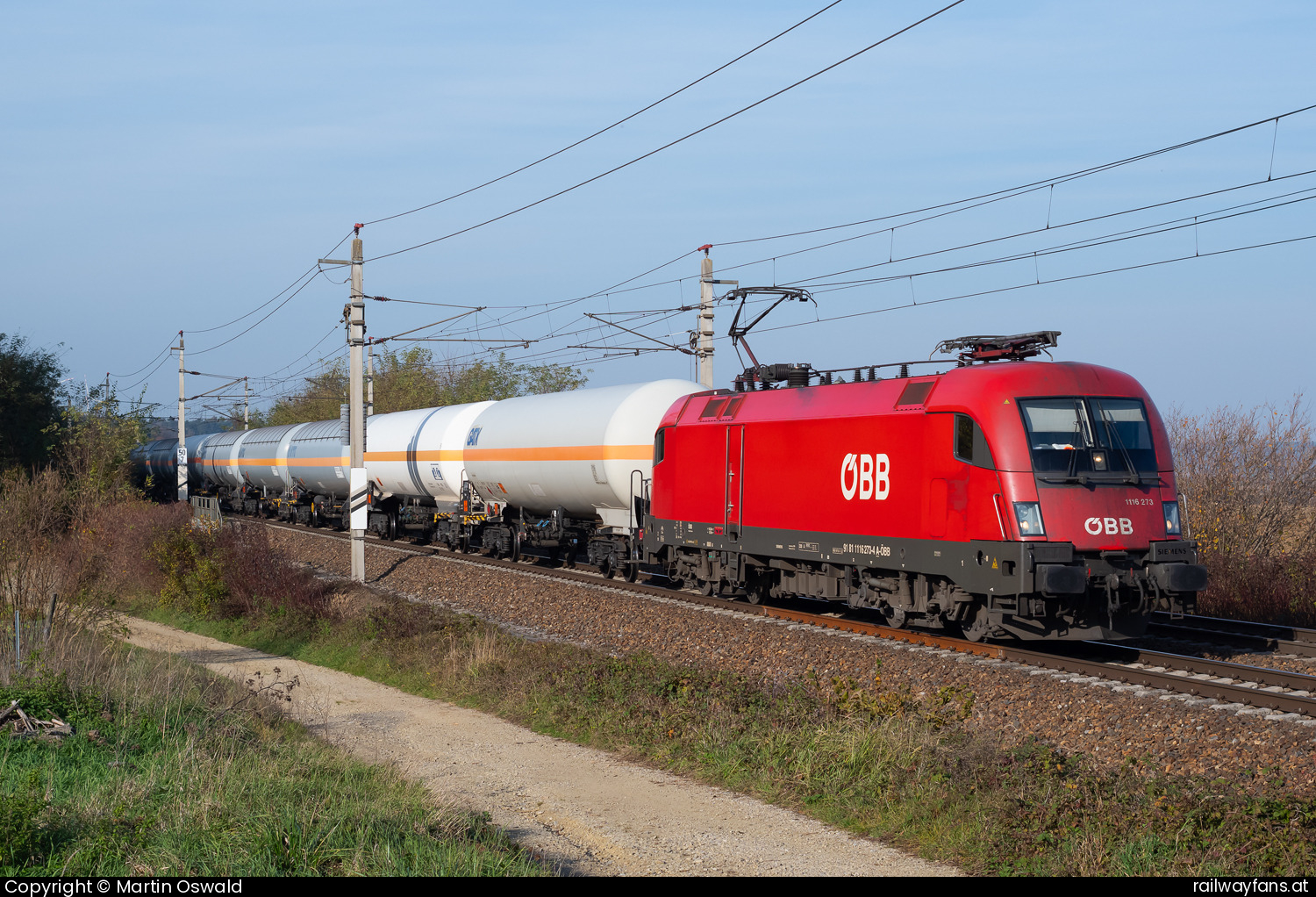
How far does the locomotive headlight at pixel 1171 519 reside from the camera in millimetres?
13672

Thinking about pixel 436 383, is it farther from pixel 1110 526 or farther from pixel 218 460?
pixel 1110 526

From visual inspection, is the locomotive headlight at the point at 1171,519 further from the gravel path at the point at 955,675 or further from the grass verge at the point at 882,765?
the grass verge at the point at 882,765

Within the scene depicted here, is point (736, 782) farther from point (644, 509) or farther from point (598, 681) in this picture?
point (644, 509)

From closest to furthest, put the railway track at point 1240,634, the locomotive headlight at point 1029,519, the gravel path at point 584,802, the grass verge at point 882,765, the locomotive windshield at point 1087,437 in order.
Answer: the grass verge at point 882,765
the gravel path at point 584,802
the locomotive headlight at point 1029,519
the locomotive windshield at point 1087,437
the railway track at point 1240,634

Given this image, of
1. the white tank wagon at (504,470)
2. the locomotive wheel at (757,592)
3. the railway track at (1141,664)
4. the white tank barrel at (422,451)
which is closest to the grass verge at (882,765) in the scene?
the railway track at (1141,664)

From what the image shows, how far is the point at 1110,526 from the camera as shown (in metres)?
13.2

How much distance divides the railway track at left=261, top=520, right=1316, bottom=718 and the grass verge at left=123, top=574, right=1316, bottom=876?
7.28ft

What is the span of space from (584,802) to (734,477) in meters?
10.6

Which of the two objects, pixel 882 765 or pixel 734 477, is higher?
pixel 734 477

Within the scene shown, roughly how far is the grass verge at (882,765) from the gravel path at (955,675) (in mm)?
724

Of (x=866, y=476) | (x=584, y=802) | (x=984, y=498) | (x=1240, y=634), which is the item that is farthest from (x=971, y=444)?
(x=584, y=802)

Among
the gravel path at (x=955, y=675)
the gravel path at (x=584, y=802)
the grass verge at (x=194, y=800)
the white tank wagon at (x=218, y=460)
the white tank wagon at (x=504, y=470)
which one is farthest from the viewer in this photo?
the white tank wagon at (x=218, y=460)

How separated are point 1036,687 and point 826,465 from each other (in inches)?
212

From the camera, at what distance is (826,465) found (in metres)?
16.5
